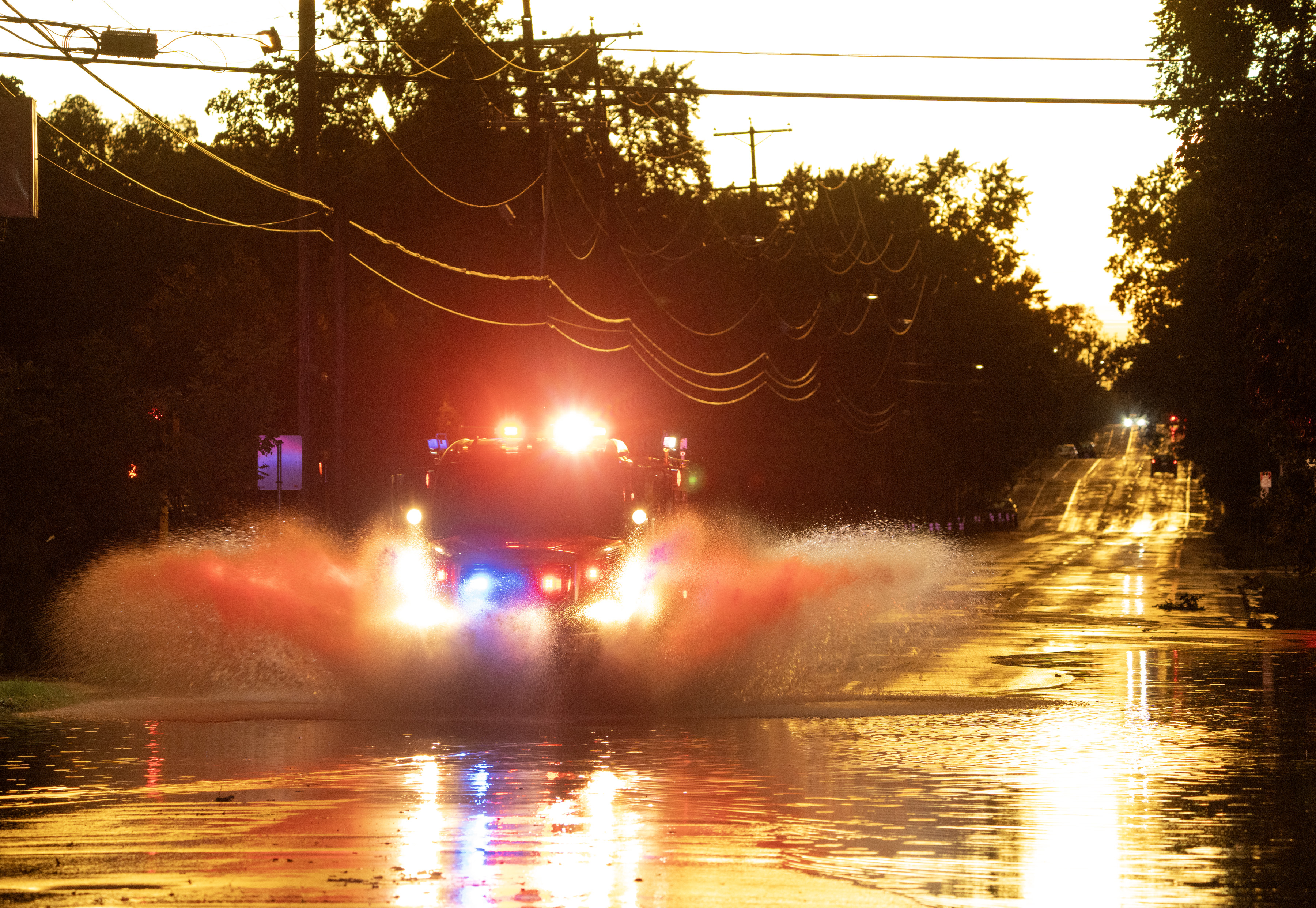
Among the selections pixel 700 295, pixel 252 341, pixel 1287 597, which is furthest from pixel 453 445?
pixel 700 295

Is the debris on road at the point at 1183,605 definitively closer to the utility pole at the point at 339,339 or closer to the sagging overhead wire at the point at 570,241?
the utility pole at the point at 339,339

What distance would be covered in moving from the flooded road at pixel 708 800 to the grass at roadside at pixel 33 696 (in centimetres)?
56

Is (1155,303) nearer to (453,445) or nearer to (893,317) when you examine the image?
(893,317)

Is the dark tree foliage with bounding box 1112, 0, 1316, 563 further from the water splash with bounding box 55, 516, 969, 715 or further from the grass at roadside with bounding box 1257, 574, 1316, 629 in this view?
the water splash with bounding box 55, 516, 969, 715

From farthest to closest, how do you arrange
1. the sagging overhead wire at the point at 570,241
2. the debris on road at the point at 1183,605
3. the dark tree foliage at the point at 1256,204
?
1. the sagging overhead wire at the point at 570,241
2. the debris on road at the point at 1183,605
3. the dark tree foliage at the point at 1256,204

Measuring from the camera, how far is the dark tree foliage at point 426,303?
25719 millimetres

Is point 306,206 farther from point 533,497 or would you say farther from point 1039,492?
point 1039,492

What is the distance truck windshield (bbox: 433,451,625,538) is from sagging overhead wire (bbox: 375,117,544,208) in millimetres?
18074

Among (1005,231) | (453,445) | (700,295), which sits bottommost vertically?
(453,445)

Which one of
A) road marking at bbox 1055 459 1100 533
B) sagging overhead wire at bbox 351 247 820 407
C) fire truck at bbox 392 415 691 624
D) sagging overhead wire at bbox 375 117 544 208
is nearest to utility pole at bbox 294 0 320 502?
fire truck at bbox 392 415 691 624

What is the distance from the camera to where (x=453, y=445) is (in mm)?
18250

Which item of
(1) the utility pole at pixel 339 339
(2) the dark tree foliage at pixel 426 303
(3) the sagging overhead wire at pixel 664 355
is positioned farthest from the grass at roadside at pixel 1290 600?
(3) the sagging overhead wire at pixel 664 355

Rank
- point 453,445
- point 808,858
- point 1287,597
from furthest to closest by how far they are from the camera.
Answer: point 1287,597 → point 453,445 → point 808,858

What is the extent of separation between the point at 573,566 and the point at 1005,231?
3969 inches
